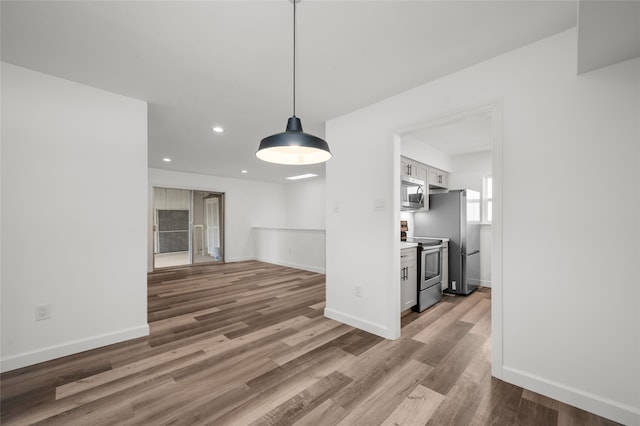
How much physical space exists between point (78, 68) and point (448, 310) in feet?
15.8

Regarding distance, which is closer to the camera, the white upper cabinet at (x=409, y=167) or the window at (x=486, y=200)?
the white upper cabinet at (x=409, y=167)

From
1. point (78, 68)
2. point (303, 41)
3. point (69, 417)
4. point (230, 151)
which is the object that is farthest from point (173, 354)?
point (230, 151)

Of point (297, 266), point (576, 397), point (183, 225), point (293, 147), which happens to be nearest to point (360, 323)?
point (576, 397)

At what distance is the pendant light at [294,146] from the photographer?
61.1 inches

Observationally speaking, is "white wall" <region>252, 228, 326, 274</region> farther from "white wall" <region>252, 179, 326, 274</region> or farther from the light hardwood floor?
the light hardwood floor

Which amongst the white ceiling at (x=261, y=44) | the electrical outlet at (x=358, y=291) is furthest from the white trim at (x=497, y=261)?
the electrical outlet at (x=358, y=291)

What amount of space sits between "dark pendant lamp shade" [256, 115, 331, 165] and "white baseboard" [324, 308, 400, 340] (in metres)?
1.96

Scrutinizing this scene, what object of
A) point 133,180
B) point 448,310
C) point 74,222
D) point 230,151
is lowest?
point 448,310

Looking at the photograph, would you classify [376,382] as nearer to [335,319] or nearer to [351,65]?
[335,319]

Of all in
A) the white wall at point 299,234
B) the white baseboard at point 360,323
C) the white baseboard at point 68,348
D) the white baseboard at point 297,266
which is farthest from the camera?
the white wall at point 299,234

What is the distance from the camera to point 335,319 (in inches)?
128

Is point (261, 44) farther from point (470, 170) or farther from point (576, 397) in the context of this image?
point (470, 170)

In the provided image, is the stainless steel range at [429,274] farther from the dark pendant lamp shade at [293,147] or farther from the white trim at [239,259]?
the white trim at [239,259]

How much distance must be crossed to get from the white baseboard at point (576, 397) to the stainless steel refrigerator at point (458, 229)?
7.69ft
